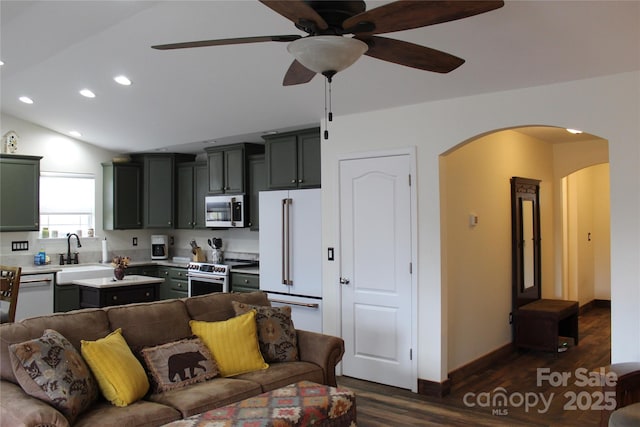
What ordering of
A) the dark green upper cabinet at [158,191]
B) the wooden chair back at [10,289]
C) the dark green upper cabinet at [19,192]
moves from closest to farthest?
the wooden chair back at [10,289] → the dark green upper cabinet at [19,192] → the dark green upper cabinet at [158,191]

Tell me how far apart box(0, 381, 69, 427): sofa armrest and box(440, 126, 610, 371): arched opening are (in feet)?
10.1

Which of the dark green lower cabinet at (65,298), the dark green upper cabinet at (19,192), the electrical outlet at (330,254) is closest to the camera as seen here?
the electrical outlet at (330,254)

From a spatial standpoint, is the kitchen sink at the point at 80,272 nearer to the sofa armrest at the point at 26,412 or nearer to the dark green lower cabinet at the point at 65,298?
the dark green lower cabinet at the point at 65,298

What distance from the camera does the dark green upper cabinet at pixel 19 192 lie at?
6.34 m

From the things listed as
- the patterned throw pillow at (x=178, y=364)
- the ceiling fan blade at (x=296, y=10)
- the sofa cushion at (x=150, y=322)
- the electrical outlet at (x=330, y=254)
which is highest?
the ceiling fan blade at (x=296, y=10)

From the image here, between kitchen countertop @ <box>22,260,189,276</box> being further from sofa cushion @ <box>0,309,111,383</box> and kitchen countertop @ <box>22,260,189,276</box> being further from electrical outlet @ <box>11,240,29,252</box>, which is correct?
sofa cushion @ <box>0,309,111,383</box>

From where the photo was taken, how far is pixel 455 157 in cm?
485

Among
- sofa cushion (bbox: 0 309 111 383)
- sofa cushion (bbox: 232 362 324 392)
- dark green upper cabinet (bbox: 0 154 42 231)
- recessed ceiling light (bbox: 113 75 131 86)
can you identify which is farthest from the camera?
dark green upper cabinet (bbox: 0 154 42 231)

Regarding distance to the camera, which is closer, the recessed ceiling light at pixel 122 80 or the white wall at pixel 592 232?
the recessed ceiling light at pixel 122 80

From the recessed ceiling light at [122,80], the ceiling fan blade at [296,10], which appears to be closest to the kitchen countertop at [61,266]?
the recessed ceiling light at [122,80]

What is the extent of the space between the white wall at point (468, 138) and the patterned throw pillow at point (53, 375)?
8.95 feet

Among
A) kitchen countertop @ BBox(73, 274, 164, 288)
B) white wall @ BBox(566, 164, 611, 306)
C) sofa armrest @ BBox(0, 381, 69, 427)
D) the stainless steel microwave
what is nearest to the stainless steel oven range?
the stainless steel microwave

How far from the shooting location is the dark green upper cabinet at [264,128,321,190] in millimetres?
5363

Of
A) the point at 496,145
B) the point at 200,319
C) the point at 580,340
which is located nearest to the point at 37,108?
the point at 200,319
